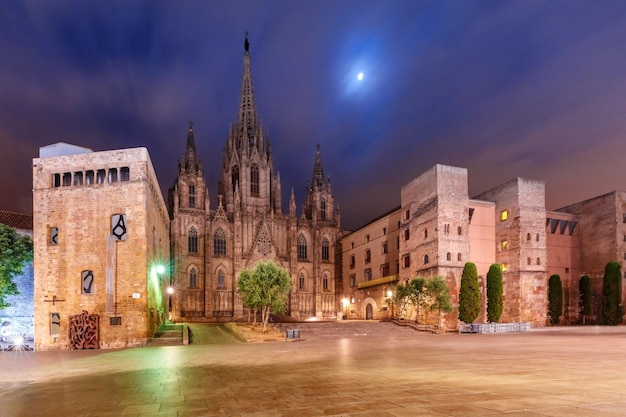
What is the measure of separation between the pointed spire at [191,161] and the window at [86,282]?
3591cm

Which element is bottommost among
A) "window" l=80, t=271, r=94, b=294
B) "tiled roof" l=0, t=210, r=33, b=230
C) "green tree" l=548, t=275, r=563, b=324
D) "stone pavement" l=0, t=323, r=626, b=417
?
"green tree" l=548, t=275, r=563, b=324

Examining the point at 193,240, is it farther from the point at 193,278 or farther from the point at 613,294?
the point at 613,294

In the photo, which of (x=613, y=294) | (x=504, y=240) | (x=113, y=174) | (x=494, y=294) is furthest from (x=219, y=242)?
(x=613, y=294)

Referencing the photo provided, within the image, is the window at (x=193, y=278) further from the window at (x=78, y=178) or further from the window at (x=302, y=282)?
the window at (x=78, y=178)

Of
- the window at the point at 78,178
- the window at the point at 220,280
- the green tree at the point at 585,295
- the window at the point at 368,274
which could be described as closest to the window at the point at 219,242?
the window at the point at 220,280

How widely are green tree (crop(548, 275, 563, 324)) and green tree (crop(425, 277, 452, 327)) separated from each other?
16663 mm

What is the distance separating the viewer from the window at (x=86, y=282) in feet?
80.0

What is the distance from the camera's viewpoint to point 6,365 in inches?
659

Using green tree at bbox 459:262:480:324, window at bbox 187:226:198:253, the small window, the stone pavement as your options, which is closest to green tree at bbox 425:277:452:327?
green tree at bbox 459:262:480:324

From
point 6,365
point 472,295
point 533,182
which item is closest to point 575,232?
point 533,182

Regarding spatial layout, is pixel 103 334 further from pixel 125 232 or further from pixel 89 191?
pixel 89 191

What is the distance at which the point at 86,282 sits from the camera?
24484 millimetres

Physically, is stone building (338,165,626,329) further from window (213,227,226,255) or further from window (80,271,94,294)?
window (80,271,94,294)

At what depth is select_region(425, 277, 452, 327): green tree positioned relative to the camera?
3553cm
